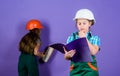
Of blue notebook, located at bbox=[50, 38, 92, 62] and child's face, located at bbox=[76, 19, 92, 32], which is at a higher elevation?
child's face, located at bbox=[76, 19, 92, 32]

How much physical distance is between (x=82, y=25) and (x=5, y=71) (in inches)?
49.0

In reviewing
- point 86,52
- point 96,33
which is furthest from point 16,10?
point 86,52

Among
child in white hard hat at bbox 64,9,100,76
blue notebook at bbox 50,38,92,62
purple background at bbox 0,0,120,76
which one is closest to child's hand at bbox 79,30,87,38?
child in white hard hat at bbox 64,9,100,76

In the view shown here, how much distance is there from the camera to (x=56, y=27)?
2.52m

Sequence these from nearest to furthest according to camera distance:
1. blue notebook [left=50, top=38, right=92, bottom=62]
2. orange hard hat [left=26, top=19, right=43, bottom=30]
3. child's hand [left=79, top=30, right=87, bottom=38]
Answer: blue notebook [left=50, top=38, right=92, bottom=62] < child's hand [left=79, top=30, right=87, bottom=38] < orange hard hat [left=26, top=19, right=43, bottom=30]

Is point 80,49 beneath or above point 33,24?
beneath

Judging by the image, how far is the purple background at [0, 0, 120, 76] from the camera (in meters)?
2.48

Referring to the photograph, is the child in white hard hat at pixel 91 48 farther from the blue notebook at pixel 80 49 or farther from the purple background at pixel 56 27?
the purple background at pixel 56 27

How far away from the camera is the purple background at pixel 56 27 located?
248 cm

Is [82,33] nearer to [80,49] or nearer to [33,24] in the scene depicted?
[80,49]

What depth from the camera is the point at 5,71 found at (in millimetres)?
2574

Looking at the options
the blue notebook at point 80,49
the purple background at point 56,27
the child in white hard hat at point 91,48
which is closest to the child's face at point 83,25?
the child in white hard hat at point 91,48

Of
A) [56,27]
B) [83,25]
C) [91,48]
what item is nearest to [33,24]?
[56,27]

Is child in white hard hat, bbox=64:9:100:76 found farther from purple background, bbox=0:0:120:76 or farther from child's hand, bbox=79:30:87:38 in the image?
purple background, bbox=0:0:120:76
